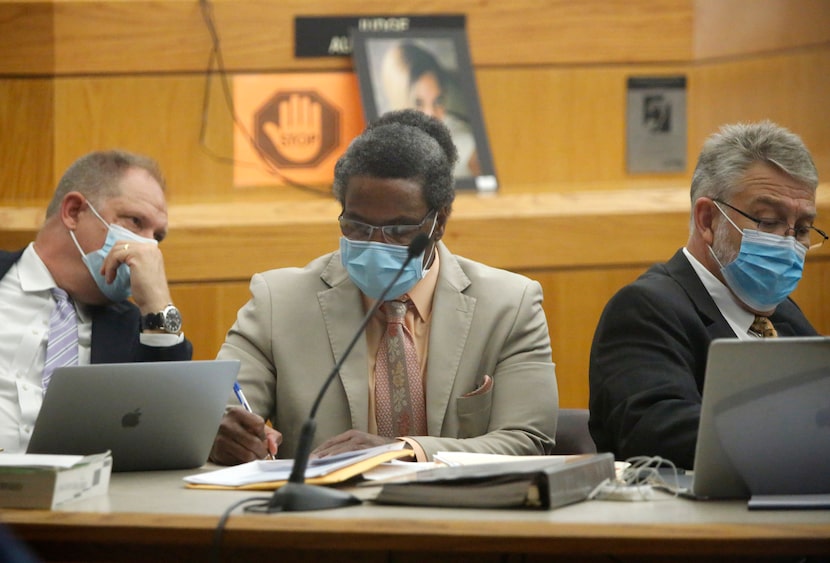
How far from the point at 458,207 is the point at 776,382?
98.5 inches

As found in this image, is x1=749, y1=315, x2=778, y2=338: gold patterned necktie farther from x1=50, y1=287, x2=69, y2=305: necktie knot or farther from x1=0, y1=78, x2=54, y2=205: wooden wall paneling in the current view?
x1=0, y1=78, x2=54, y2=205: wooden wall paneling

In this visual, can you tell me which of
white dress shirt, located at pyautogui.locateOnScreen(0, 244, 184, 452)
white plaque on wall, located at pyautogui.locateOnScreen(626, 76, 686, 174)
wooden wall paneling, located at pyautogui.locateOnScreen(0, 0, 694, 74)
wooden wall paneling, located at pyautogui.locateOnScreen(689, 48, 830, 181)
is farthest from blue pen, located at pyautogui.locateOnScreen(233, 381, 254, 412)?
wooden wall paneling, located at pyautogui.locateOnScreen(689, 48, 830, 181)

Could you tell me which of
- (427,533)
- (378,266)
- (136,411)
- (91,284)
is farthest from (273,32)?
(427,533)

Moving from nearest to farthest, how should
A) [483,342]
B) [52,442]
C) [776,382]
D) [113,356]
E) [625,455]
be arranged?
1. [776,382]
2. [52,442]
3. [625,455]
4. [483,342]
5. [113,356]

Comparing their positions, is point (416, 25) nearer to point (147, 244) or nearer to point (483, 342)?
point (147, 244)

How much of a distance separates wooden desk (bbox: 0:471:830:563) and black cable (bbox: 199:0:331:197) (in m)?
2.71

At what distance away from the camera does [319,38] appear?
4305 millimetres

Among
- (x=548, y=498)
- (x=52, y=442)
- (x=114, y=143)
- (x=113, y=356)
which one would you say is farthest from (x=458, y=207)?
(x=548, y=498)

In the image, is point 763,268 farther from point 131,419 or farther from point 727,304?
point 131,419

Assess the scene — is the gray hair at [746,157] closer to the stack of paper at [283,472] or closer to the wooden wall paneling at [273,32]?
the stack of paper at [283,472]

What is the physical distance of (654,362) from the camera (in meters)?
2.46

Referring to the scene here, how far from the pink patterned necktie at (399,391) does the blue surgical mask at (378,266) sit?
128mm

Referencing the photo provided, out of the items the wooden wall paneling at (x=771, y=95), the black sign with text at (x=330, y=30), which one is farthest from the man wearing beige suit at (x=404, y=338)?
the wooden wall paneling at (x=771, y=95)

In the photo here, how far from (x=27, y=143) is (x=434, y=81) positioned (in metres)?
1.55
